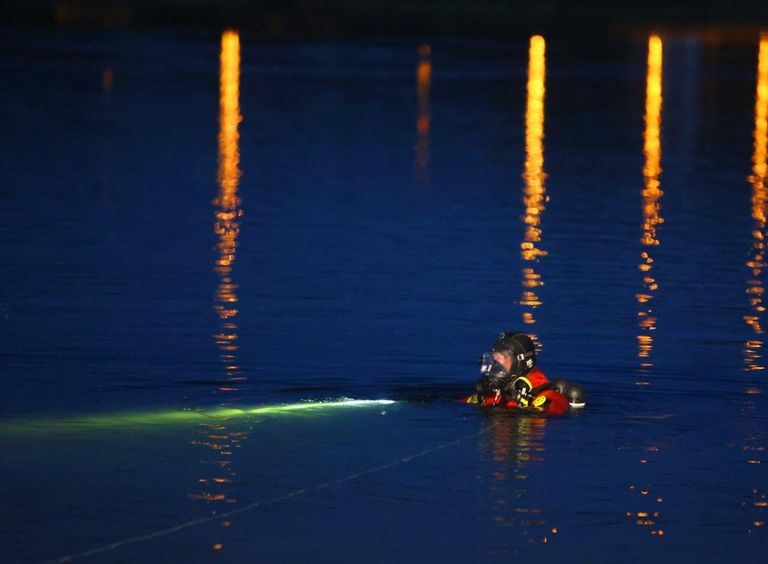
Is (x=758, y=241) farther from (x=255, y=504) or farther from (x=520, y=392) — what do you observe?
(x=255, y=504)

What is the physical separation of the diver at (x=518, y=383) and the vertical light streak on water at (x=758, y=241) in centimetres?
373

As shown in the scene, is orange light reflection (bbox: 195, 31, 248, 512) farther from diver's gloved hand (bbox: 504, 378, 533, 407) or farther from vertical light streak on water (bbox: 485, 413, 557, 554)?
diver's gloved hand (bbox: 504, 378, 533, 407)

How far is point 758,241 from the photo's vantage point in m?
32.1

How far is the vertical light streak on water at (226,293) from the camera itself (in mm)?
Result: 15828

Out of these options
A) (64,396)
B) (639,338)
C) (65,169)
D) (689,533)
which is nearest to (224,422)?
(64,396)

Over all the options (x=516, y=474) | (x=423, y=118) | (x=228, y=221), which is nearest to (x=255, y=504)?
(x=516, y=474)

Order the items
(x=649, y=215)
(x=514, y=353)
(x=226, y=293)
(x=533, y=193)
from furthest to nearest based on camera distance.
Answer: (x=533, y=193)
(x=649, y=215)
(x=226, y=293)
(x=514, y=353)

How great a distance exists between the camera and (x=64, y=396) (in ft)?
61.0

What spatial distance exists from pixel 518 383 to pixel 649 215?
59.3 feet

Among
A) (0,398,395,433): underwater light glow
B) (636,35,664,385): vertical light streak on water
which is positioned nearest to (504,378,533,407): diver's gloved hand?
(0,398,395,433): underwater light glow

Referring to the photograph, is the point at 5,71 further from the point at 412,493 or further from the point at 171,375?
the point at 412,493

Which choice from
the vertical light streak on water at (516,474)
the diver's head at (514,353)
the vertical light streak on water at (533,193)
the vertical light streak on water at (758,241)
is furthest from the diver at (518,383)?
the vertical light streak on water at (533,193)

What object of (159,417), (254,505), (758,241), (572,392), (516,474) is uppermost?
(758,241)

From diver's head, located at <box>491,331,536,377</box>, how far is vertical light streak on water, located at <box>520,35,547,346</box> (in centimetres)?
499
